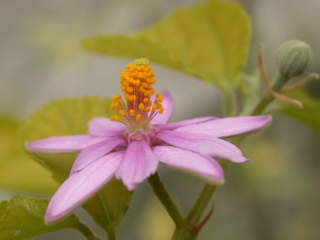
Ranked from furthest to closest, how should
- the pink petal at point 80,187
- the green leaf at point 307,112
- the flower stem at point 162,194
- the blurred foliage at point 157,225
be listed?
the blurred foliage at point 157,225
the green leaf at point 307,112
the flower stem at point 162,194
the pink petal at point 80,187

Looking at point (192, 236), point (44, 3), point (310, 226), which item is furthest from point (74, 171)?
point (44, 3)

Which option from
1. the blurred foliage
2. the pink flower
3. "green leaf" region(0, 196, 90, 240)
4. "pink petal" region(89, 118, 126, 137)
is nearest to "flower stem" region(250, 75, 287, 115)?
the pink flower

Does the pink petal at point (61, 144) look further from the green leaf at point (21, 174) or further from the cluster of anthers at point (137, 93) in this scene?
the green leaf at point (21, 174)

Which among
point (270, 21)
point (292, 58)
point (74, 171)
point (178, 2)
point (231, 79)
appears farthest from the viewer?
point (178, 2)

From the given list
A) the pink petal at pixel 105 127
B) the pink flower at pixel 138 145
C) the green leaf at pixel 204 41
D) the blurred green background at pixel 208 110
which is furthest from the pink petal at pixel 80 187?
the blurred green background at pixel 208 110

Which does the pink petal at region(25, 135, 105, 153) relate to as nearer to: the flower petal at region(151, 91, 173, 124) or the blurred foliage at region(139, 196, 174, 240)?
the flower petal at region(151, 91, 173, 124)

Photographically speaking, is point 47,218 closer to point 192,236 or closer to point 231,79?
point 192,236

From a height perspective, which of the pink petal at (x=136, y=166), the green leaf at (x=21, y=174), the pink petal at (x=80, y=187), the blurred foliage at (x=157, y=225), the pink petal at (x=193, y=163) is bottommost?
the blurred foliage at (x=157, y=225)
